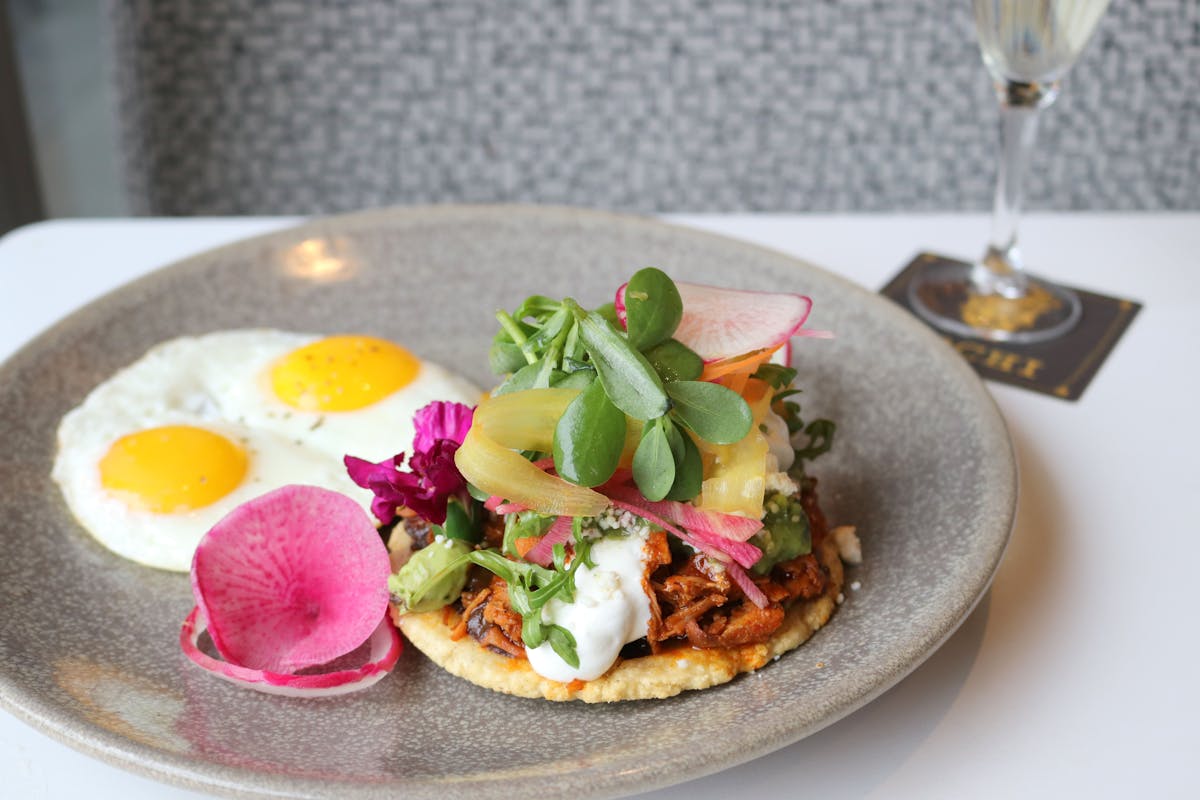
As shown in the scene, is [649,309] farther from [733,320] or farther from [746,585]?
[746,585]

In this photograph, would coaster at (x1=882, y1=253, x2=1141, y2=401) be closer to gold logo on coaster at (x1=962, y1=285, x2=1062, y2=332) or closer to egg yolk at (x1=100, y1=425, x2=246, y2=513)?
gold logo on coaster at (x1=962, y1=285, x2=1062, y2=332)

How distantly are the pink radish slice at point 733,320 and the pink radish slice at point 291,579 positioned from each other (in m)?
0.42

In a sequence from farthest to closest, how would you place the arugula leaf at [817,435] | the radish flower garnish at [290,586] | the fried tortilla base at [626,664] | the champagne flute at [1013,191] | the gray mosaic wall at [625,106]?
the gray mosaic wall at [625,106], the champagne flute at [1013,191], the arugula leaf at [817,435], the radish flower garnish at [290,586], the fried tortilla base at [626,664]

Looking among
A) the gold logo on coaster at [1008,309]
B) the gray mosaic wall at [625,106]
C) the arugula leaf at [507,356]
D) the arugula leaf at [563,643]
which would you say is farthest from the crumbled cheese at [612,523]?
the gray mosaic wall at [625,106]

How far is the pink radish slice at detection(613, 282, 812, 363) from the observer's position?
4.33 ft

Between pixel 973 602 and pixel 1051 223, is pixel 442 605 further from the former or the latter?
pixel 1051 223

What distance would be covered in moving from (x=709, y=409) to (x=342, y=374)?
76 centimetres

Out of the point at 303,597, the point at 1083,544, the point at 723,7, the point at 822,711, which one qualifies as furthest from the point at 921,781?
the point at 723,7

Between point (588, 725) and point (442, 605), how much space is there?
23 cm

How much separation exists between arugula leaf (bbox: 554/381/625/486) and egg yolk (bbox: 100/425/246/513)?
0.64 meters

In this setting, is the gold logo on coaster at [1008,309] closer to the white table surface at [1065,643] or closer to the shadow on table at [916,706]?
the white table surface at [1065,643]

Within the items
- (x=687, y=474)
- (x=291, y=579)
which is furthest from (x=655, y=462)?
(x=291, y=579)

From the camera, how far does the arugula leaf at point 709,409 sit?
1.23 m

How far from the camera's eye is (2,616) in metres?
1.37
